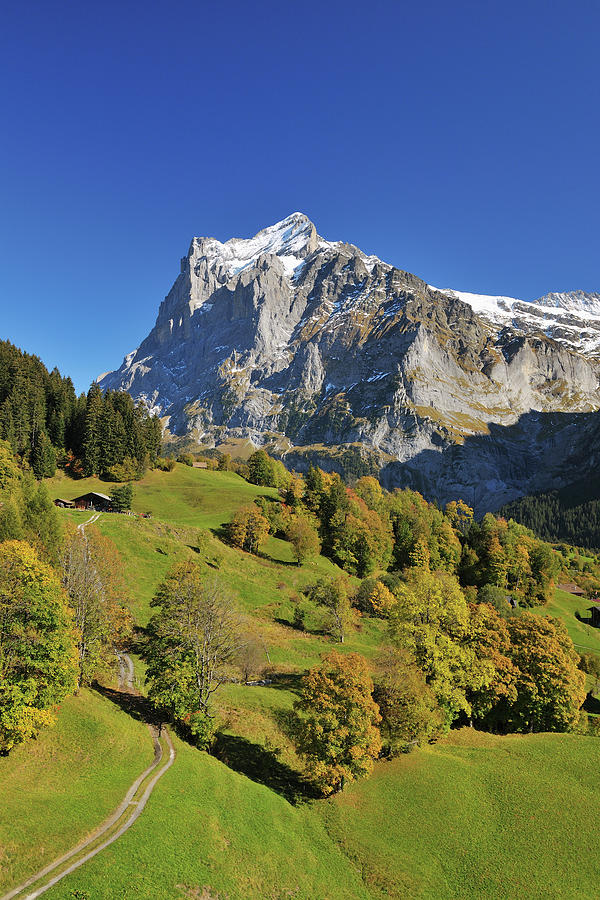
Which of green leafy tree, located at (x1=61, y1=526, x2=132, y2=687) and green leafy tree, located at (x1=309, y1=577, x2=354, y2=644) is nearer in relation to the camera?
green leafy tree, located at (x1=61, y1=526, x2=132, y2=687)

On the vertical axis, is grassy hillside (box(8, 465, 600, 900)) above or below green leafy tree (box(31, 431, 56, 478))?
below

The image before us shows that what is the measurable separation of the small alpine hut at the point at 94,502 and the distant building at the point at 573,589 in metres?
132

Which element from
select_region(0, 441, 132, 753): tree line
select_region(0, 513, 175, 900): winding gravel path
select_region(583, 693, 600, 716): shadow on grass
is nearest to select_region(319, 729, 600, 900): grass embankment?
select_region(0, 513, 175, 900): winding gravel path

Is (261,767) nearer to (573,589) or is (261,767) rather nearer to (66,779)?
(66,779)

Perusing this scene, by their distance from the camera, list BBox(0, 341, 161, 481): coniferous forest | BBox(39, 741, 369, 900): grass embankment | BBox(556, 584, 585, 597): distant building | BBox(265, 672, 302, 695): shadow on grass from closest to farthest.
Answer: BBox(39, 741, 369, 900): grass embankment → BBox(265, 672, 302, 695): shadow on grass → BBox(0, 341, 161, 481): coniferous forest → BBox(556, 584, 585, 597): distant building

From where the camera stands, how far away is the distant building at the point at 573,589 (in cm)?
14231

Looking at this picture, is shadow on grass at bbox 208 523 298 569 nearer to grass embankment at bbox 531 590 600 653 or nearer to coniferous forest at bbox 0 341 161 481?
coniferous forest at bbox 0 341 161 481

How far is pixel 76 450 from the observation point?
372ft

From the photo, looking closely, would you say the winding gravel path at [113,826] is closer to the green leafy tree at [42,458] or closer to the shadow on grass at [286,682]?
the shadow on grass at [286,682]

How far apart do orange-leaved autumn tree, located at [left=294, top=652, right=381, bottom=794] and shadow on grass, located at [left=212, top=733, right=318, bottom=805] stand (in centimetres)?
202

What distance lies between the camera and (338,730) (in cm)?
3412

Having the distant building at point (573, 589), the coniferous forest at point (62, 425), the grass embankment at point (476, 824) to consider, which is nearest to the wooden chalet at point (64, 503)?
the coniferous forest at point (62, 425)

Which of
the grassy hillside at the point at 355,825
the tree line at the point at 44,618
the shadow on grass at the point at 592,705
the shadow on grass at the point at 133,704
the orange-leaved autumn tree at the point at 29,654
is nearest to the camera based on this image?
the grassy hillside at the point at 355,825

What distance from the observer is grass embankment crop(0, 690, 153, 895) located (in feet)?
66.7
